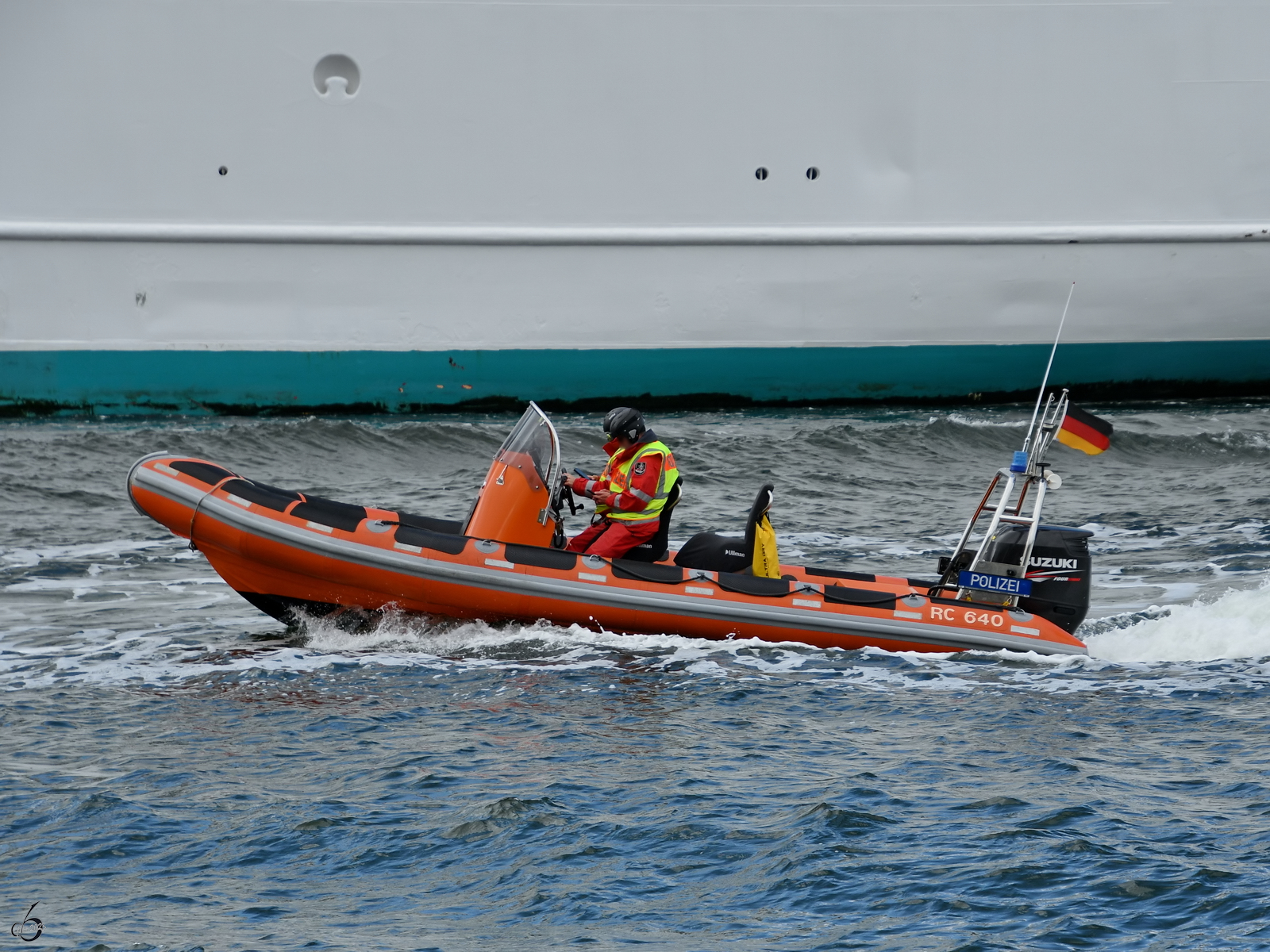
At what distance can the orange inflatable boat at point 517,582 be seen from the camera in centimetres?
772

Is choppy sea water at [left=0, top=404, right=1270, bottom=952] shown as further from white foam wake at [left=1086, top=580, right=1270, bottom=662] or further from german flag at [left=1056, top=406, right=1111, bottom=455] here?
german flag at [left=1056, top=406, right=1111, bottom=455]

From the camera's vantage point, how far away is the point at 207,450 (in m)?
13.2

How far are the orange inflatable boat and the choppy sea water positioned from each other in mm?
152

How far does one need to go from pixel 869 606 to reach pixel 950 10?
365 inches

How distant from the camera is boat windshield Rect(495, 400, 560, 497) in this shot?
833cm

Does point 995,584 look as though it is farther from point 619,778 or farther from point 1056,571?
point 619,778

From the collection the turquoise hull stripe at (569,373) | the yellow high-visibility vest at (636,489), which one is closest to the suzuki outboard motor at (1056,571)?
the yellow high-visibility vest at (636,489)

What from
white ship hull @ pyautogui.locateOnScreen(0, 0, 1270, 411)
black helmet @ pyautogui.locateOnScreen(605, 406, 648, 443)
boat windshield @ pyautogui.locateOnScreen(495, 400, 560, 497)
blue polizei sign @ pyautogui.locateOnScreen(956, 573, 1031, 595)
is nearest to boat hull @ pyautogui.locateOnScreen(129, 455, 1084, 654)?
blue polizei sign @ pyautogui.locateOnScreen(956, 573, 1031, 595)

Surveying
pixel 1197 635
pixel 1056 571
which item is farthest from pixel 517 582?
pixel 1197 635

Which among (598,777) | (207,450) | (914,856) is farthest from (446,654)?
(207,450)

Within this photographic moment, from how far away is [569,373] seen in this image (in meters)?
15.1

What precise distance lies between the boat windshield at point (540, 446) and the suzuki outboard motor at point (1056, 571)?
2.48 metres

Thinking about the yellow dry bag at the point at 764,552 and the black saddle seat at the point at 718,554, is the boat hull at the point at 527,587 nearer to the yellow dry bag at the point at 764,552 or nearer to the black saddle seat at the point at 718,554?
the yellow dry bag at the point at 764,552

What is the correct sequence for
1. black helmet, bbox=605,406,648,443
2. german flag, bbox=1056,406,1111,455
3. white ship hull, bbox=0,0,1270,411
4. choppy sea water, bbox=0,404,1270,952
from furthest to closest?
white ship hull, bbox=0,0,1270,411
black helmet, bbox=605,406,648,443
german flag, bbox=1056,406,1111,455
choppy sea water, bbox=0,404,1270,952
